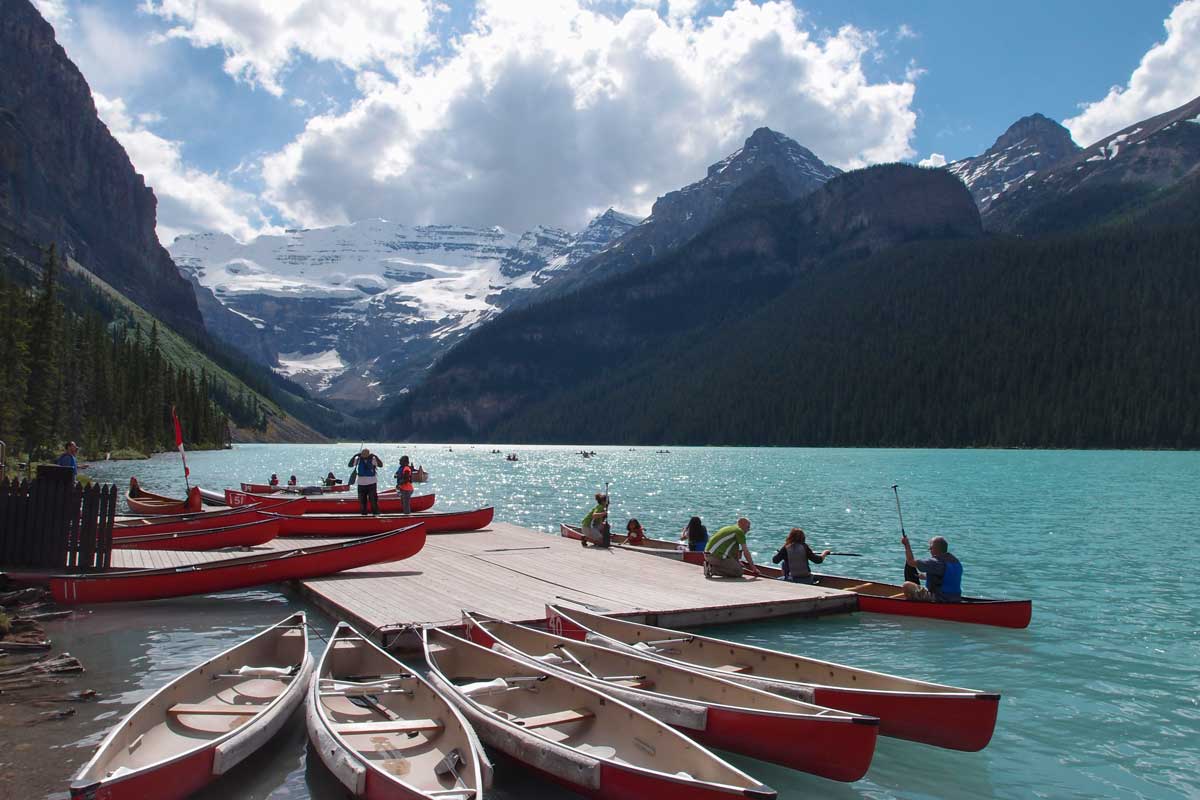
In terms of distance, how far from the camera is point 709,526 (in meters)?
42.1

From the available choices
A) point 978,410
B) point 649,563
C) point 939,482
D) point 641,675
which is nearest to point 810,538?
point 649,563

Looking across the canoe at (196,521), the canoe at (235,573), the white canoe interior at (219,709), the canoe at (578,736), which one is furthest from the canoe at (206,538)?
the canoe at (578,736)

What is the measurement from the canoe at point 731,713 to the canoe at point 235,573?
410 inches

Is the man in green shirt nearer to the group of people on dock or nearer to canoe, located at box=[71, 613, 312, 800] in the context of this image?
the group of people on dock

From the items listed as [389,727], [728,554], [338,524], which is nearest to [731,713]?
[389,727]

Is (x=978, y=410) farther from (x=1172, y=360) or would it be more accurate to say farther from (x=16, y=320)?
(x=16, y=320)

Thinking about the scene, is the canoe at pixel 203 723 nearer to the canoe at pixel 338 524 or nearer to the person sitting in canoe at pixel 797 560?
the person sitting in canoe at pixel 797 560

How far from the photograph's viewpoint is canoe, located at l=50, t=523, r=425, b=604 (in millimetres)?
17938

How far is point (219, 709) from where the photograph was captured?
979cm

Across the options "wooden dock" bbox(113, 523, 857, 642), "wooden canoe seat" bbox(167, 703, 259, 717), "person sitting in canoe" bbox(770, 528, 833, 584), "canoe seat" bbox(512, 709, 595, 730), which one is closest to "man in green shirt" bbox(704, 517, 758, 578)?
"wooden dock" bbox(113, 523, 857, 642)

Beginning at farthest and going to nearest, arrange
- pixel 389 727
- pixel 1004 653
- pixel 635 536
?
pixel 635 536, pixel 1004 653, pixel 389 727

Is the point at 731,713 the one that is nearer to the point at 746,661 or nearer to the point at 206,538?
the point at 746,661

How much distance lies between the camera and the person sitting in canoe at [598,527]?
87.2 feet

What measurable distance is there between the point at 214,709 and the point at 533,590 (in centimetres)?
948
